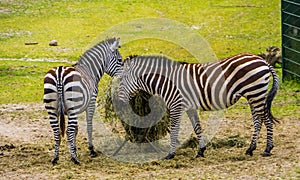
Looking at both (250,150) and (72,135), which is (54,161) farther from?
(250,150)

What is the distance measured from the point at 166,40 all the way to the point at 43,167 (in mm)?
11281

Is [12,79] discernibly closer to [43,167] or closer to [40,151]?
[40,151]

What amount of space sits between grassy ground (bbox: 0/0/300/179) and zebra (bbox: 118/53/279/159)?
550 millimetres

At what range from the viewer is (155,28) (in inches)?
869

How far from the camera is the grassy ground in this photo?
9820mm

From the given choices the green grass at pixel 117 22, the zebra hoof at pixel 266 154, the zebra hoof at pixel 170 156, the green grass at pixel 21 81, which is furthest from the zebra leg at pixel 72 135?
the green grass at pixel 117 22

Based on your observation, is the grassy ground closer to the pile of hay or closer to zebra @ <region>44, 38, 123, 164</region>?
zebra @ <region>44, 38, 123, 164</region>

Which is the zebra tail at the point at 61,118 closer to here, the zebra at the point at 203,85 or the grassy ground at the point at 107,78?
the grassy ground at the point at 107,78

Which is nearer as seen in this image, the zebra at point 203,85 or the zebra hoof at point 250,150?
the zebra at point 203,85

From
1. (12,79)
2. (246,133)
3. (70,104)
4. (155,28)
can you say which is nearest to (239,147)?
(246,133)

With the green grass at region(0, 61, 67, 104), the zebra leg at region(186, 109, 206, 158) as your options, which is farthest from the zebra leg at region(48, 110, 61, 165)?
the green grass at region(0, 61, 67, 104)

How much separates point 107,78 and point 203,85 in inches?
235

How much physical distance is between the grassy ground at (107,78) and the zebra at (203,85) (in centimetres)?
55

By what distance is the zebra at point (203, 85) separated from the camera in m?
10.2
